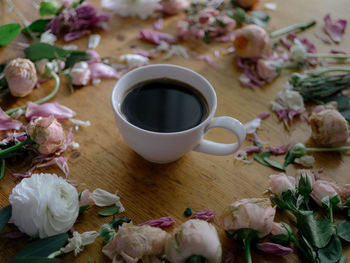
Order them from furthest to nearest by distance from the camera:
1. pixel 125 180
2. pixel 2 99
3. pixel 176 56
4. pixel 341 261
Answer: pixel 176 56 → pixel 2 99 → pixel 125 180 → pixel 341 261

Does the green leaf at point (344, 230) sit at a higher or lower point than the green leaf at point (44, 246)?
lower

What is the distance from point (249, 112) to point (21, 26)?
659mm

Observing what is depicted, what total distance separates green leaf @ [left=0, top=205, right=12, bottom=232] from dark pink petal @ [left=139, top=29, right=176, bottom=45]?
0.59 m

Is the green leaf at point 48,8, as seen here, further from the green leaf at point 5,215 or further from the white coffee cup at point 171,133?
the green leaf at point 5,215

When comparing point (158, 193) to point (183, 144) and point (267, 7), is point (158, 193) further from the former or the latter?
point (267, 7)

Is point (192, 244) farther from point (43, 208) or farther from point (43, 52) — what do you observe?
point (43, 52)

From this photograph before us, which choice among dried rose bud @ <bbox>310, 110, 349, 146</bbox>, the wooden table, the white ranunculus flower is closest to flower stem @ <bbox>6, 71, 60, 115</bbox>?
the wooden table

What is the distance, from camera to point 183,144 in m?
0.64

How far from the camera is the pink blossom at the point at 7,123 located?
2.46 feet

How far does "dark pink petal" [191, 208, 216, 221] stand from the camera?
0.63 meters

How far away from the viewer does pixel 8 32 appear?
92 centimetres

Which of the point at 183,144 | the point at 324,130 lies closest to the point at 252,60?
the point at 324,130

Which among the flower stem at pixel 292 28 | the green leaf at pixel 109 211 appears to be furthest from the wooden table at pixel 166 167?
the flower stem at pixel 292 28

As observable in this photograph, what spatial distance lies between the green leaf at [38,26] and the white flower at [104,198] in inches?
21.6
